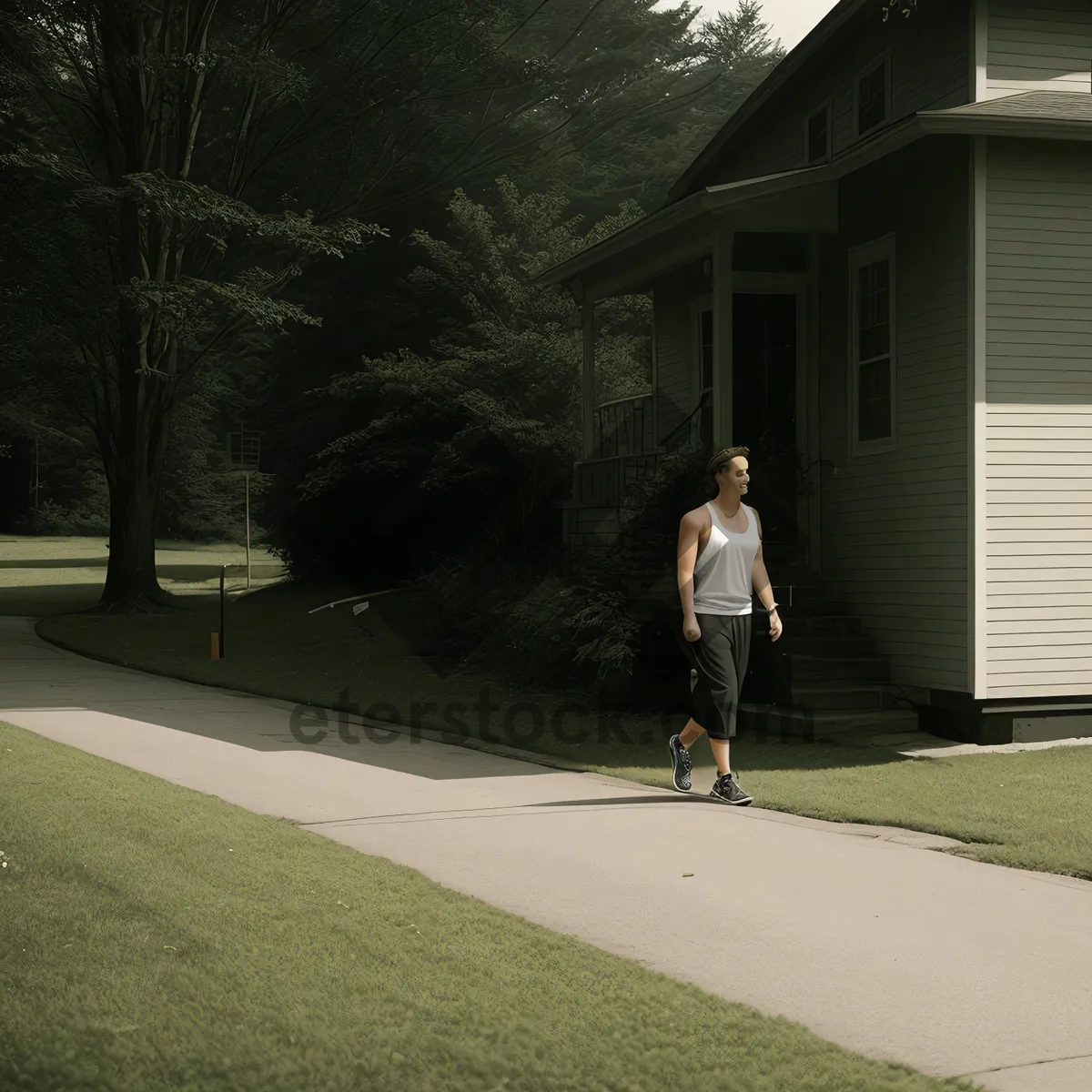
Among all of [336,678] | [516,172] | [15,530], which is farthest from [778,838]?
[15,530]

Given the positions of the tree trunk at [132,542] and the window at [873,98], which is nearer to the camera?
Result: the window at [873,98]

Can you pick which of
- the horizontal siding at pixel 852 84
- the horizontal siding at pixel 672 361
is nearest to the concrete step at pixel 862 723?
the horizontal siding at pixel 852 84

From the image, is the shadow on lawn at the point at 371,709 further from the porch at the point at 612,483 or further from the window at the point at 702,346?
the window at the point at 702,346

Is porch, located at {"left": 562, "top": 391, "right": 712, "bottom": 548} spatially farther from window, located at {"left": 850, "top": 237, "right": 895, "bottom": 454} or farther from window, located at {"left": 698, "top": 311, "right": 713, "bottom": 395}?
window, located at {"left": 850, "top": 237, "right": 895, "bottom": 454}

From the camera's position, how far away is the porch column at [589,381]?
1820 centimetres

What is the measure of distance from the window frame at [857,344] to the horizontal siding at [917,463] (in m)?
0.07

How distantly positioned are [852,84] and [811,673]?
285 inches

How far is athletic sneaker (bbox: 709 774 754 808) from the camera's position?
9.03m

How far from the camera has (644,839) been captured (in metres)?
7.82

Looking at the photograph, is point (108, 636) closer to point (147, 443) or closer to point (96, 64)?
point (147, 443)

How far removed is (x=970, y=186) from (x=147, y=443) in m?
20.8

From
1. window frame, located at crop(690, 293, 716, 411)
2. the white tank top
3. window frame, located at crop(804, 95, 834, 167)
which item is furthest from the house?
the white tank top

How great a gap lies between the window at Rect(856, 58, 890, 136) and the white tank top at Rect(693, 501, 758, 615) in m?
8.07

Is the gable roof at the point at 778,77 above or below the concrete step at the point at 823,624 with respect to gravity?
above
